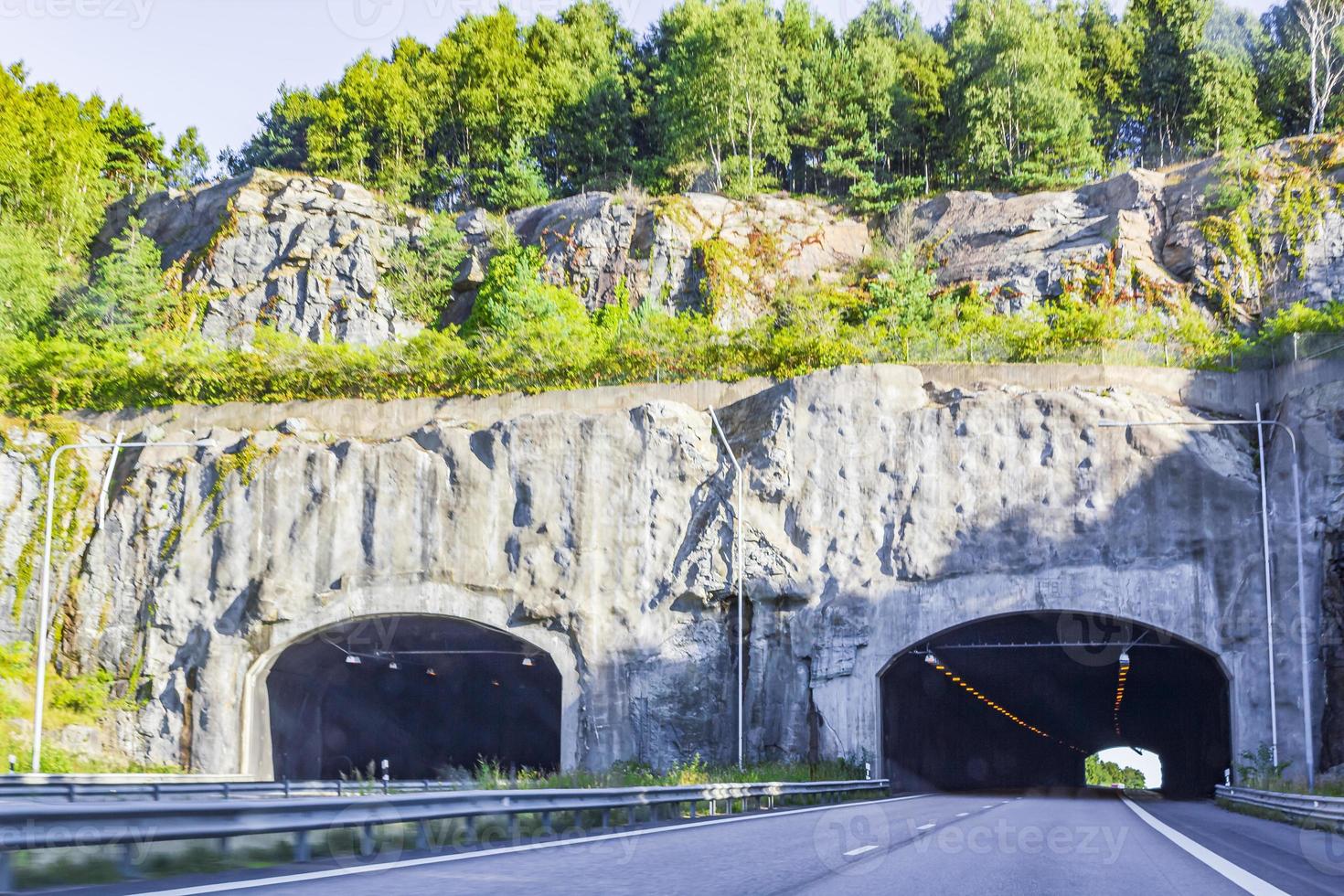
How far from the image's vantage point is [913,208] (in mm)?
57906

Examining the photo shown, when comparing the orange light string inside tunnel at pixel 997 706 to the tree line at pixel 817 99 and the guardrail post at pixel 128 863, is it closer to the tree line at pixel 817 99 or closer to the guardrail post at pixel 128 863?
the tree line at pixel 817 99

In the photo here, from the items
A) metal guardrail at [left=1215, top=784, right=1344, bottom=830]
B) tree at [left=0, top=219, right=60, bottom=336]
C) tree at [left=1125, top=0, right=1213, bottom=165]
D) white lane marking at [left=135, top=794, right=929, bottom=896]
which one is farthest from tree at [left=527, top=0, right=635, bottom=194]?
white lane marking at [left=135, top=794, right=929, bottom=896]

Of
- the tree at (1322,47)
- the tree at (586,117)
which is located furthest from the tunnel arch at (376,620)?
the tree at (1322,47)

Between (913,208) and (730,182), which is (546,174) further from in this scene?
(913,208)

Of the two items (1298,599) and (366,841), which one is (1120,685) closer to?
(1298,599)

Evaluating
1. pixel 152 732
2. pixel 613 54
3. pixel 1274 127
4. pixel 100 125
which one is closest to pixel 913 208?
pixel 1274 127

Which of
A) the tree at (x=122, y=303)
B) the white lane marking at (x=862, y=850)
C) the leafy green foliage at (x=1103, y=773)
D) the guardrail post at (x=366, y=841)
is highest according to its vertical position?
the tree at (x=122, y=303)

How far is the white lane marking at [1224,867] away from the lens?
1029 centimetres

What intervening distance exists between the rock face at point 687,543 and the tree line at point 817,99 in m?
23.5

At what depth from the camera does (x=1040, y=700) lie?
177 ft

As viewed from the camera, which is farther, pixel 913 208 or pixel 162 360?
pixel 913 208

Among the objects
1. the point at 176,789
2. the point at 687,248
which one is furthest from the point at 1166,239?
the point at 176,789

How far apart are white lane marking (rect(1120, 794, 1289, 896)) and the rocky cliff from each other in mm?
35098

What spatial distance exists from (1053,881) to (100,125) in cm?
7580
